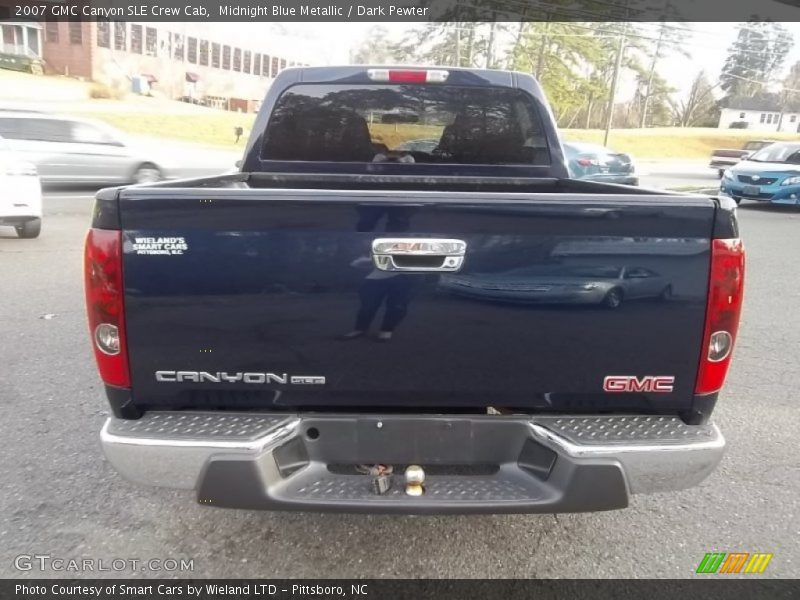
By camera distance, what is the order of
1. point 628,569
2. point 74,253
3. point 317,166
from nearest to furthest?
point 628,569
point 317,166
point 74,253

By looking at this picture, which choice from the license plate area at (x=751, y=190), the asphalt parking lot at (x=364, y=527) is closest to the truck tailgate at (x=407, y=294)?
the asphalt parking lot at (x=364, y=527)

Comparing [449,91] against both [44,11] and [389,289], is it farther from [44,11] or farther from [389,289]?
[44,11]

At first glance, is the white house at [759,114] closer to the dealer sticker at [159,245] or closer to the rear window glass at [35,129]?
the rear window glass at [35,129]

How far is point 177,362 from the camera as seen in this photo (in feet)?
6.92

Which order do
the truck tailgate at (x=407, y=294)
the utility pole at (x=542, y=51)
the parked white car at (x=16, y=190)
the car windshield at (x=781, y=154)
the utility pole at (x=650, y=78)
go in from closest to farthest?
the truck tailgate at (x=407, y=294) < the parked white car at (x=16, y=190) < the car windshield at (x=781, y=154) < the utility pole at (x=542, y=51) < the utility pole at (x=650, y=78)

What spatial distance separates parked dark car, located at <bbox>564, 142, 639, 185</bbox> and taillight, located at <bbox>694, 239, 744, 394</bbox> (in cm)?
1510

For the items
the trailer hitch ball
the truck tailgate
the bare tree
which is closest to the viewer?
the truck tailgate

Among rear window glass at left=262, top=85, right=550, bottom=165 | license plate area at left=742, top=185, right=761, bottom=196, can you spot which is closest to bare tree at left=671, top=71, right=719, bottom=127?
license plate area at left=742, top=185, right=761, bottom=196

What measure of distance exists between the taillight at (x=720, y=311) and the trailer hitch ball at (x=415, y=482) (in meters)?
1.03

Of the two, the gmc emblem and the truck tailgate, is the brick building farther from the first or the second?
the gmc emblem

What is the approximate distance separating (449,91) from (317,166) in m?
0.94

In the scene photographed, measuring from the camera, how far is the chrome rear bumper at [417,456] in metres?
2.05

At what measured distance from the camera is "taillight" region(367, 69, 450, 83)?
11.6 feet

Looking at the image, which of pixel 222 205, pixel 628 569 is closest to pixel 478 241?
pixel 222 205
